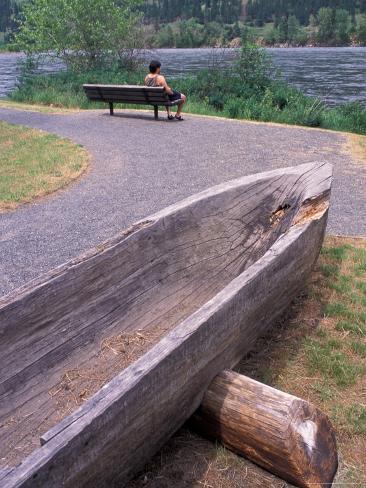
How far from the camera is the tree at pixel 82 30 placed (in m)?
17.9

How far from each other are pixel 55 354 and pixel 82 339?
0.68ft

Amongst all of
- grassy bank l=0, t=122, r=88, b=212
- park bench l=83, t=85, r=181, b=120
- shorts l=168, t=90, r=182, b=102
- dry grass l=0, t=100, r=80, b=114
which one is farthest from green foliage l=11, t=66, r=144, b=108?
grassy bank l=0, t=122, r=88, b=212

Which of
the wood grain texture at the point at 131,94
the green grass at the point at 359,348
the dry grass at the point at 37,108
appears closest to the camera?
the green grass at the point at 359,348

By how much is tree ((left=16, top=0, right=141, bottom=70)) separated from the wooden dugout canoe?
15.6 metres

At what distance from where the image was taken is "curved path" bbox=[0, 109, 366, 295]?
515 centimetres

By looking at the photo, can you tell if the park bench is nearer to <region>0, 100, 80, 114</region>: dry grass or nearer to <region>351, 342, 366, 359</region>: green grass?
<region>0, 100, 80, 114</region>: dry grass

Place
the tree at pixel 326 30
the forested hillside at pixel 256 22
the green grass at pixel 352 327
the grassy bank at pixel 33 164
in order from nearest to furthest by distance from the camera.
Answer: the green grass at pixel 352 327 < the grassy bank at pixel 33 164 < the tree at pixel 326 30 < the forested hillside at pixel 256 22

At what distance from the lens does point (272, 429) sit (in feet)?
7.80

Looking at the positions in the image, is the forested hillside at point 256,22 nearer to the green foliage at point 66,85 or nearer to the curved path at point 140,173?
the green foliage at point 66,85

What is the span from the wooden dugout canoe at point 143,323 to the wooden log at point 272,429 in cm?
12

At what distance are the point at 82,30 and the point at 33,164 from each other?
1198 cm

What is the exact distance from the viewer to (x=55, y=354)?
2.87 metres

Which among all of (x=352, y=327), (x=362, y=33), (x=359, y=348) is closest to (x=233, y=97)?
(x=352, y=327)

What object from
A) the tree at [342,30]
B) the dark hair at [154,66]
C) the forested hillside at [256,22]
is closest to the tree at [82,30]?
the dark hair at [154,66]
